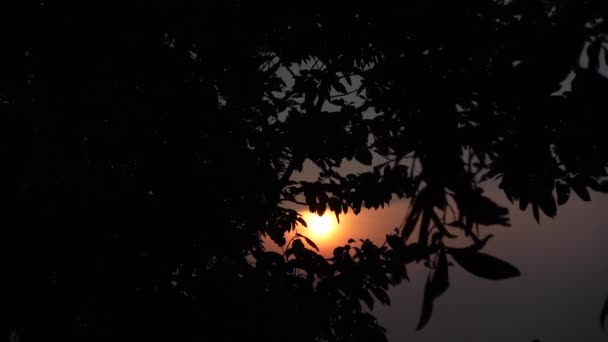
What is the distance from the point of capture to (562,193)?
8.41ft

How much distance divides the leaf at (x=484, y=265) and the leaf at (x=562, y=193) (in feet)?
5.07

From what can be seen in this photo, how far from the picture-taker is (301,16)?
104 inches

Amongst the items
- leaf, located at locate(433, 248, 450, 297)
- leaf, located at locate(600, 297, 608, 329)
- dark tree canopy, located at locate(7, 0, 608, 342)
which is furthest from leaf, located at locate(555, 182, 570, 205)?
leaf, located at locate(433, 248, 450, 297)

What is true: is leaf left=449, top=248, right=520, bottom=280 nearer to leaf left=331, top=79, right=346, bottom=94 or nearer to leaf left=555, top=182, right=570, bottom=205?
leaf left=555, top=182, right=570, bottom=205

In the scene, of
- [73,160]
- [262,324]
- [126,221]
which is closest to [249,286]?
[262,324]

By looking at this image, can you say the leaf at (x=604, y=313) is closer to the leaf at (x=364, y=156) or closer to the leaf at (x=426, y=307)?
the leaf at (x=426, y=307)

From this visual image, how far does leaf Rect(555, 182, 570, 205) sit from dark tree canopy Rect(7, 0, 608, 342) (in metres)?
0.01

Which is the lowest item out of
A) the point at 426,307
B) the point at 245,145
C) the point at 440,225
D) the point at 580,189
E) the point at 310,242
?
the point at 426,307

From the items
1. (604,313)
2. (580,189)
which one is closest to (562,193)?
(580,189)

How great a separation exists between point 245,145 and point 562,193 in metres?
1.79

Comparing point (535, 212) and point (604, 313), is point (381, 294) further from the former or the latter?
point (604, 313)

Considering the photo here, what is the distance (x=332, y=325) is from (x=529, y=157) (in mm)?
1887

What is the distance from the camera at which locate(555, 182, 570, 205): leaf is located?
8.39 ft

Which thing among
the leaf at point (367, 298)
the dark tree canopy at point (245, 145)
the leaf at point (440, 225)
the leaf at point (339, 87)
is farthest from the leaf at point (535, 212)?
the leaf at point (339, 87)
